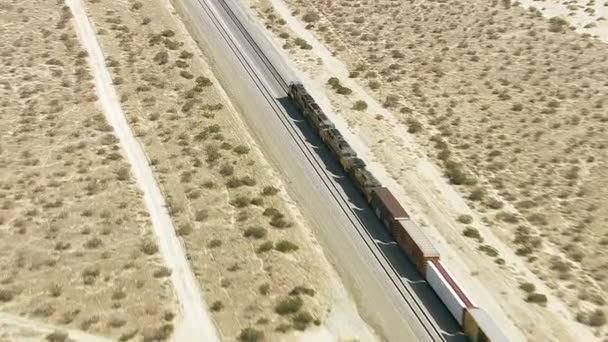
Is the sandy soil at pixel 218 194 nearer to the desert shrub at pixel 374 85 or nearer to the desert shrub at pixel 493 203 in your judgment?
the desert shrub at pixel 493 203

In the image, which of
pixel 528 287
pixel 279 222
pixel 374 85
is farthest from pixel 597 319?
pixel 374 85

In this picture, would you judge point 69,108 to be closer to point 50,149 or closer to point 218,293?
point 50,149

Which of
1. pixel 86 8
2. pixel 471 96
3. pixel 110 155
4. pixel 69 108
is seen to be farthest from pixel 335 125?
pixel 86 8

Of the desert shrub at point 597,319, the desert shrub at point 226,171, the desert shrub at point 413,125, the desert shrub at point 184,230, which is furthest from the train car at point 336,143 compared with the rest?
the desert shrub at point 597,319

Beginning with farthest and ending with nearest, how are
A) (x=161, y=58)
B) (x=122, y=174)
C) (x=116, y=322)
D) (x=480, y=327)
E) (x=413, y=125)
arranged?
(x=161, y=58), (x=413, y=125), (x=122, y=174), (x=116, y=322), (x=480, y=327)

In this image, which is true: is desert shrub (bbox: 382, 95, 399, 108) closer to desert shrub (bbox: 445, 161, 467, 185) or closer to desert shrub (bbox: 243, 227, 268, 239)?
desert shrub (bbox: 445, 161, 467, 185)

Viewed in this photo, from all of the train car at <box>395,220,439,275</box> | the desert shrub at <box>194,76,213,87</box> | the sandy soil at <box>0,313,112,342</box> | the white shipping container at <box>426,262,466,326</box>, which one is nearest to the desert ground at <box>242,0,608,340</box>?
the train car at <box>395,220,439,275</box>

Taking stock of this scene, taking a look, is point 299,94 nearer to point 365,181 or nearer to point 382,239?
point 365,181

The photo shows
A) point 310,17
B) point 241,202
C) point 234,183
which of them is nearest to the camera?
point 241,202
